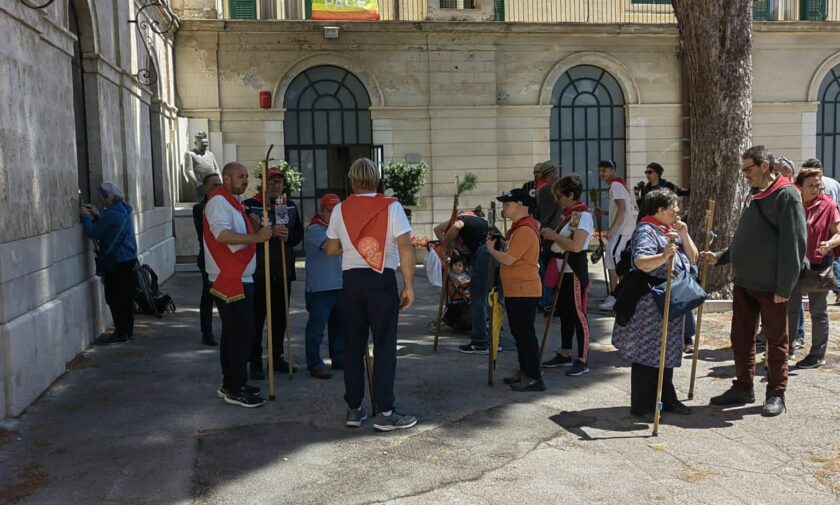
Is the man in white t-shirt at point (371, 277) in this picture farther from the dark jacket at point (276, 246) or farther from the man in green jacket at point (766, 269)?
the man in green jacket at point (766, 269)

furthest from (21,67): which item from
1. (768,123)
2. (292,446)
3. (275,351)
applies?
(768,123)

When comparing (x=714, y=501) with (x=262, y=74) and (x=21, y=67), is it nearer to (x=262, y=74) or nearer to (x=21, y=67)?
(x=21, y=67)

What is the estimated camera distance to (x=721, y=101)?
10266mm

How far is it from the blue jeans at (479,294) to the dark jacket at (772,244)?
8.75 feet

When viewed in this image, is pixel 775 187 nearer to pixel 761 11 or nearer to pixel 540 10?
pixel 540 10

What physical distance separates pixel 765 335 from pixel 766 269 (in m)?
0.51

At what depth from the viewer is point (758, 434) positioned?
557 centimetres

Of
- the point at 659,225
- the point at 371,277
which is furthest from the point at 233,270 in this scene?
the point at 659,225

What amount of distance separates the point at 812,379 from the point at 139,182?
9.21 meters

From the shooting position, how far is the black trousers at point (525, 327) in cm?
650

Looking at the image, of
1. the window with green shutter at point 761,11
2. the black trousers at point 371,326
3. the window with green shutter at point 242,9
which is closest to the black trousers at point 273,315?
the black trousers at point 371,326

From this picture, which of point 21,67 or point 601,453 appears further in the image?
point 21,67

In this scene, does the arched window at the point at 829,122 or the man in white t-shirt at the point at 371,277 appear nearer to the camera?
the man in white t-shirt at the point at 371,277

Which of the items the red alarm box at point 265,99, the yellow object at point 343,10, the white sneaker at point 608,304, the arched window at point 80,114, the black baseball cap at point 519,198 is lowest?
the white sneaker at point 608,304
